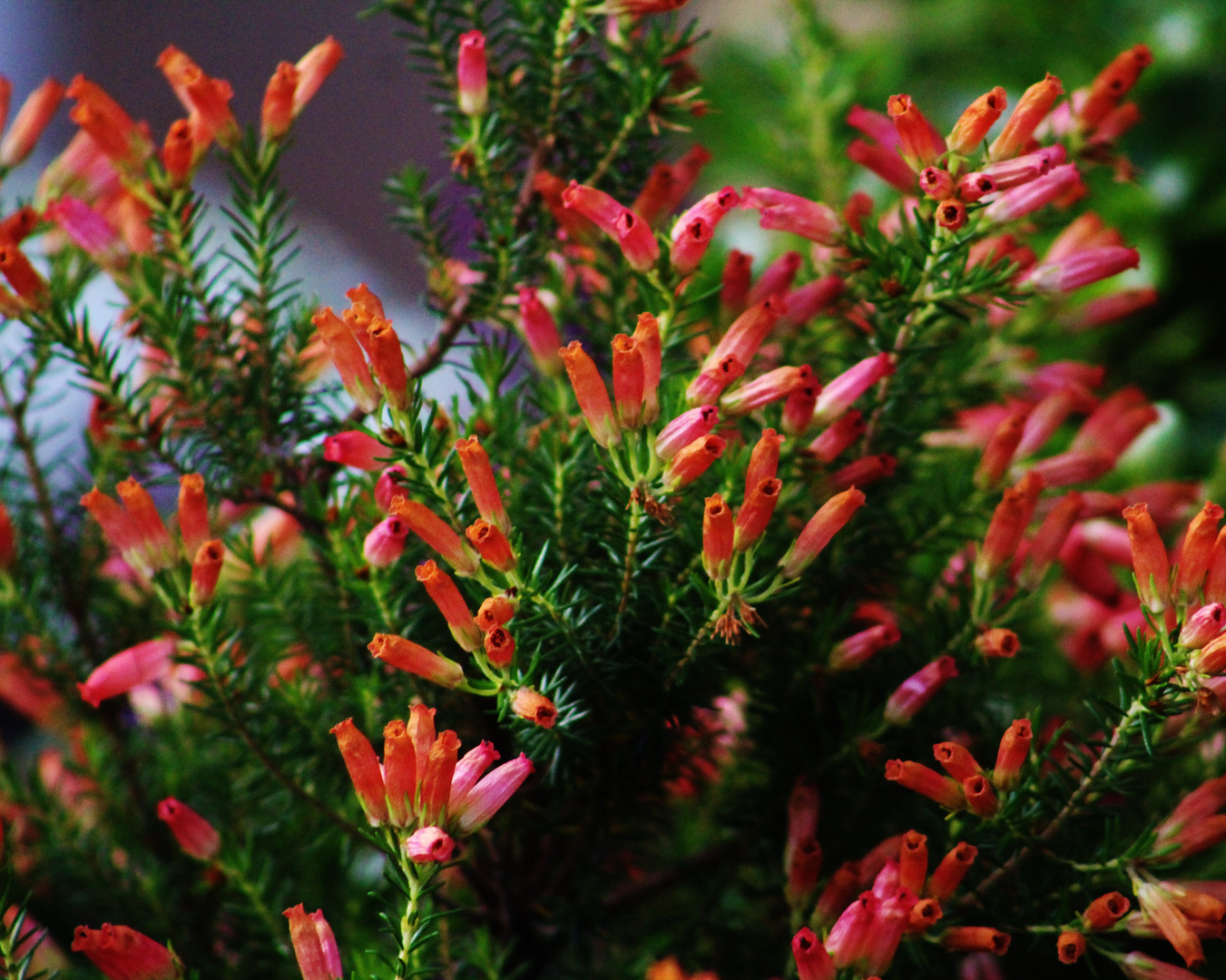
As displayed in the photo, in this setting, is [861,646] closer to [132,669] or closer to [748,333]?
[748,333]

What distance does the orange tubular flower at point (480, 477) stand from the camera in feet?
1.17

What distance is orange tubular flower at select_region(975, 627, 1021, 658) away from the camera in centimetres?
42

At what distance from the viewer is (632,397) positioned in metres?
0.36

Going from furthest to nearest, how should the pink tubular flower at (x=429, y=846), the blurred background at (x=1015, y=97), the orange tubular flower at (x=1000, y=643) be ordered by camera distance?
1. the blurred background at (x=1015, y=97)
2. the orange tubular flower at (x=1000, y=643)
3. the pink tubular flower at (x=429, y=846)

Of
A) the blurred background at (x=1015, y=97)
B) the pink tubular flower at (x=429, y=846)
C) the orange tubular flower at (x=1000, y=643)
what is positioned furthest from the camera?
the blurred background at (x=1015, y=97)

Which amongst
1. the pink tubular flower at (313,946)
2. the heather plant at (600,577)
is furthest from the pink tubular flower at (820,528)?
the pink tubular flower at (313,946)

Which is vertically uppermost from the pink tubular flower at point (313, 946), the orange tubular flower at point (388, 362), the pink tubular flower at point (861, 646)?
the orange tubular flower at point (388, 362)

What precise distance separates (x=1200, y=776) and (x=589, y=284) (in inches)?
15.0

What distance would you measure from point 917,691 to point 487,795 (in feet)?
0.62

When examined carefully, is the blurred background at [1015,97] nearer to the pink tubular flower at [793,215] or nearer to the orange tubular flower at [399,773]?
→ the pink tubular flower at [793,215]

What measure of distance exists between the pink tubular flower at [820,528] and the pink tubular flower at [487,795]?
124 millimetres

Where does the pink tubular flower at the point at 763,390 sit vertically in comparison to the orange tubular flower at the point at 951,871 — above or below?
above

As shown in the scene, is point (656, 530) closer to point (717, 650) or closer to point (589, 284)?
point (717, 650)

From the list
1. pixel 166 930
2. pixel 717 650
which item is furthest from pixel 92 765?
pixel 717 650
